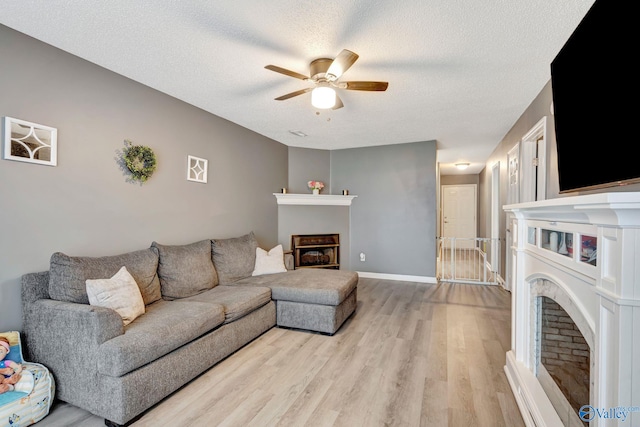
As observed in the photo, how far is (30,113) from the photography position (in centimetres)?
204

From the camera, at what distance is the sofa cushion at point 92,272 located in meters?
1.95

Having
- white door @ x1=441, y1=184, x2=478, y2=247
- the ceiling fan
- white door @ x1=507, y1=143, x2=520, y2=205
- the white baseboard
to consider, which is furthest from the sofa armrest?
white door @ x1=441, y1=184, x2=478, y2=247

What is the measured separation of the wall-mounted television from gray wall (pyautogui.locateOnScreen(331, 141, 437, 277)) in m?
3.21

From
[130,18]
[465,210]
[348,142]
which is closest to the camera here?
[130,18]

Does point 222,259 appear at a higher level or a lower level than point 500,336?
higher

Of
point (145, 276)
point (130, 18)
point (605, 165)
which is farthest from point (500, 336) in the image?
point (130, 18)

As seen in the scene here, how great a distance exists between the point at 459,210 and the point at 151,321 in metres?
9.21

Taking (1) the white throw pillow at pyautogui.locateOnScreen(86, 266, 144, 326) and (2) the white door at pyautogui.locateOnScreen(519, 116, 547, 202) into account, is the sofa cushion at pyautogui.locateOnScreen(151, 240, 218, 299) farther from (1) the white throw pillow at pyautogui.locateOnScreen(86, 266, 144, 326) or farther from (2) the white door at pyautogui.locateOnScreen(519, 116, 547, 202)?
(2) the white door at pyautogui.locateOnScreen(519, 116, 547, 202)

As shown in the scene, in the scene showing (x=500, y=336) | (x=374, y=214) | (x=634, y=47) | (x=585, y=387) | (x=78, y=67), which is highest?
(x=78, y=67)

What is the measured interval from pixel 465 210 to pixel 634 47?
878 cm

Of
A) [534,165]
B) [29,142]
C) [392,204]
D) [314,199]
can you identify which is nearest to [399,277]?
[392,204]

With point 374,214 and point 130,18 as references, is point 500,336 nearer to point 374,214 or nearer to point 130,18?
point 374,214

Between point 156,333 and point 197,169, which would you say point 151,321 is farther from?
point 197,169

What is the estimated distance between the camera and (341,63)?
6.75ft
